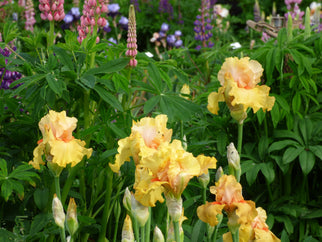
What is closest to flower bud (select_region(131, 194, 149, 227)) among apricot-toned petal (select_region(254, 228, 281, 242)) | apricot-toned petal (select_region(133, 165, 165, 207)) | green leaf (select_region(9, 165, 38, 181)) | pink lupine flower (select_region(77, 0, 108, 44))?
apricot-toned petal (select_region(133, 165, 165, 207))

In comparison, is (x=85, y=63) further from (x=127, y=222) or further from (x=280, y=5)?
(x=280, y=5)

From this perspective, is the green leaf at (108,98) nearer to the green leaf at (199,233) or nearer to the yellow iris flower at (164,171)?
the green leaf at (199,233)

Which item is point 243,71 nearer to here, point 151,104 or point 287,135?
point 151,104

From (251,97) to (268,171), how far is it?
0.79 metres

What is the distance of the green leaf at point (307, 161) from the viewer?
191 centimetres

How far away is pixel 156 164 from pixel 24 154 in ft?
4.10

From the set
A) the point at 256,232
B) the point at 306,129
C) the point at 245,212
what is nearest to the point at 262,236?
the point at 256,232

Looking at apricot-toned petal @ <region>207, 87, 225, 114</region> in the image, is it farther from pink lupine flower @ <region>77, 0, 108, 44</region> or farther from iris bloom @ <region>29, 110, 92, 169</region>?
pink lupine flower @ <region>77, 0, 108, 44</region>

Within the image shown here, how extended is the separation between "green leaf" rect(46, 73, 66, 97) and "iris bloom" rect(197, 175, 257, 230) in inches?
25.9

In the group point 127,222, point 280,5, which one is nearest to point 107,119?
point 127,222

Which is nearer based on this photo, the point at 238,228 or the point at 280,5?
the point at 238,228

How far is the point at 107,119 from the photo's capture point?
1.61 metres

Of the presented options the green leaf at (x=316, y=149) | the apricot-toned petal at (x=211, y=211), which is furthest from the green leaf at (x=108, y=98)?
the green leaf at (x=316, y=149)

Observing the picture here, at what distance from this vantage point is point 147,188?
913mm
